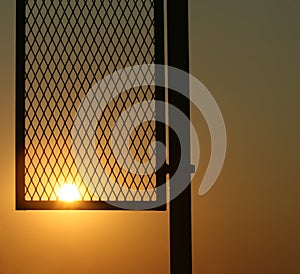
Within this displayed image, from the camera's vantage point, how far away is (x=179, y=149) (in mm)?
699

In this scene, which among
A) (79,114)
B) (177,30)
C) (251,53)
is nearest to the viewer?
(177,30)

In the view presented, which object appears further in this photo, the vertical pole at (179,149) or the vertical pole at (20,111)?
the vertical pole at (20,111)

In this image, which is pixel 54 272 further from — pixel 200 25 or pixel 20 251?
pixel 200 25

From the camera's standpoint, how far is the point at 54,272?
1.81 meters

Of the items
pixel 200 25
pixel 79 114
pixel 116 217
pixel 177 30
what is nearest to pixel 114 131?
pixel 79 114

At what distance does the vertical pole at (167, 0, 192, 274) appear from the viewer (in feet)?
2.29

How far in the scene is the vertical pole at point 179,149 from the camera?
699mm

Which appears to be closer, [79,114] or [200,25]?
[79,114]

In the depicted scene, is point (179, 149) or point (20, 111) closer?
point (179, 149)

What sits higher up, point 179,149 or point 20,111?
point 20,111

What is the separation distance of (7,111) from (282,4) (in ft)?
3.78

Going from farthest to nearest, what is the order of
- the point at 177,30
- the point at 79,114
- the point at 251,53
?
the point at 251,53, the point at 79,114, the point at 177,30

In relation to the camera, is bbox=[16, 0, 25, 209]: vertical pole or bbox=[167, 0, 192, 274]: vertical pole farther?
bbox=[16, 0, 25, 209]: vertical pole

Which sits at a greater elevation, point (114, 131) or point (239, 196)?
point (114, 131)
